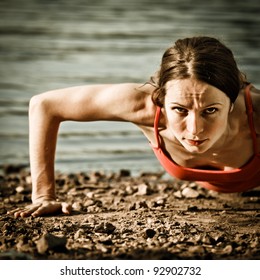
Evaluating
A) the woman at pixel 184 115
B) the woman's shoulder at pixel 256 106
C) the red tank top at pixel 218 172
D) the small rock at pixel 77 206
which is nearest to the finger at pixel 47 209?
the woman at pixel 184 115

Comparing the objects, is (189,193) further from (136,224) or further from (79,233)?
(79,233)

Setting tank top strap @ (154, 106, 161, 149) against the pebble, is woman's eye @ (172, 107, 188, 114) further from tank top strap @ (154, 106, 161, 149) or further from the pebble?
the pebble

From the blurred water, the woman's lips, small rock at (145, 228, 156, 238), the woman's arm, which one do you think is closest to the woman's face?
the woman's lips

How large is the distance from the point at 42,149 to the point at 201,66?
1029mm

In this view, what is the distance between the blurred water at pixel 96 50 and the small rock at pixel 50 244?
2.09m

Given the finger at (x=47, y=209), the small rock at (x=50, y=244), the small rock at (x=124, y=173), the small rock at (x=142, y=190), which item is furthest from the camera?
the small rock at (x=124, y=173)

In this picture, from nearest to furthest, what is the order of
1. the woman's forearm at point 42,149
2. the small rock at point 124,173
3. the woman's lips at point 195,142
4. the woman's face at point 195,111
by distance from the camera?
the woman's face at point 195,111, the woman's lips at point 195,142, the woman's forearm at point 42,149, the small rock at point 124,173

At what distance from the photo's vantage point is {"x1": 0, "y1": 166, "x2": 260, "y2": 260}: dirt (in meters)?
2.79

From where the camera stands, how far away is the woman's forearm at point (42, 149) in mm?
3453

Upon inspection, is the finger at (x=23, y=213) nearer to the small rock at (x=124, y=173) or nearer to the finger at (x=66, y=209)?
the finger at (x=66, y=209)

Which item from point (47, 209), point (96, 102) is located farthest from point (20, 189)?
point (96, 102)

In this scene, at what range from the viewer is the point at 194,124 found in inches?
116

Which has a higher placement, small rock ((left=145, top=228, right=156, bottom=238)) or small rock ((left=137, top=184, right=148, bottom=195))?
small rock ((left=145, top=228, right=156, bottom=238))
